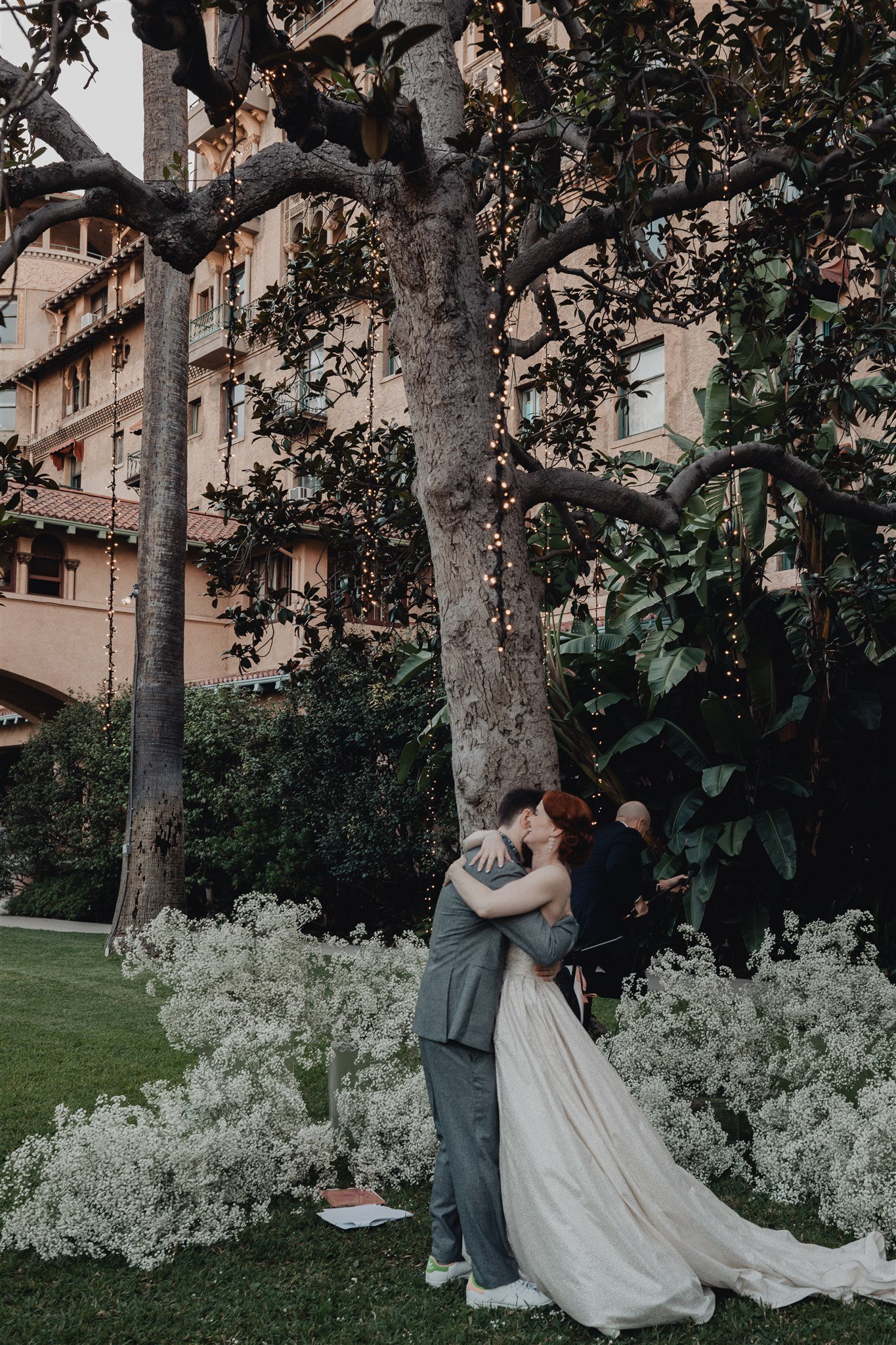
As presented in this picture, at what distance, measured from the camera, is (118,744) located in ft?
62.8

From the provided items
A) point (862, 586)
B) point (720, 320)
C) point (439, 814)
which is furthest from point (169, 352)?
point (862, 586)

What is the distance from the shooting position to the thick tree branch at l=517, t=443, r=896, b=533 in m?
5.49

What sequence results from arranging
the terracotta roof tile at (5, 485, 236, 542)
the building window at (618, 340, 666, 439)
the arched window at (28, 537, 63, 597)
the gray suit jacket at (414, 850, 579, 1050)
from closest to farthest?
1. the gray suit jacket at (414, 850, 579, 1050)
2. the building window at (618, 340, 666, 439)
3. the terracotta roof tile at (5, 485, 236, 542)
4. the arched window at (28, 537, 63, 597)

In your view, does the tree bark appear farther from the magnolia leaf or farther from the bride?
the magnolia leaf

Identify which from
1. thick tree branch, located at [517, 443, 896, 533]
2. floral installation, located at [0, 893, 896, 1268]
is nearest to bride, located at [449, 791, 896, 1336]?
floral installation, located at [0, 893, 896, 1268]

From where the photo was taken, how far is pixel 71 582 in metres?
25.6

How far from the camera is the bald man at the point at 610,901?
720 centimetres

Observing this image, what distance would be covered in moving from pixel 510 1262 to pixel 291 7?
24.2ft

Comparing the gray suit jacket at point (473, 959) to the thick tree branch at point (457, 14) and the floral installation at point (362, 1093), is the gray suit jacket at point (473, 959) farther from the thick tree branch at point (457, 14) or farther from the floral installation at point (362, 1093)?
the thick tree branch at point (457, 14)

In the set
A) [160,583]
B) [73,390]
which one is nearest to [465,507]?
[160,583]

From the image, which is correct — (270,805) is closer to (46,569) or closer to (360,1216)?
(360,1216)

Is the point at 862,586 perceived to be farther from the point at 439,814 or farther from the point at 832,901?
the point at 439,814

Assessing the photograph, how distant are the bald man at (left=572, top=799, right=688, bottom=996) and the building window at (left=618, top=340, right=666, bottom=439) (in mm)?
13286

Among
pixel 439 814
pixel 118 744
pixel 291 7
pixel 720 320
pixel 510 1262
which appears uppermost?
pixel 291 7
